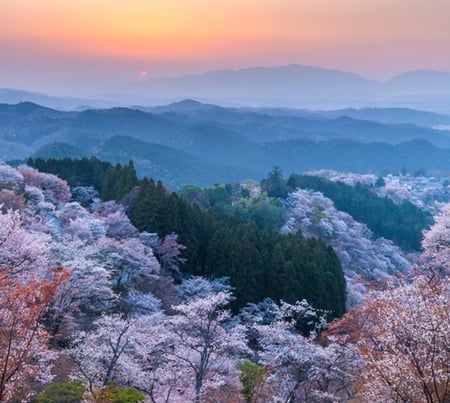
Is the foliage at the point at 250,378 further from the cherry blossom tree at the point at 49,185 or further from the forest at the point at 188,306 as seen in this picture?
the cherry blossom tree at the point at 49,185

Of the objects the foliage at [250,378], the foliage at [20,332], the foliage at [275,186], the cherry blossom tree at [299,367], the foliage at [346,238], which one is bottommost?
the foliage at [346,238]

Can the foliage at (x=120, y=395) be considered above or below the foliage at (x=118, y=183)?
Answer: below

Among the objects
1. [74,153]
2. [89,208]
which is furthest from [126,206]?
[74,153]

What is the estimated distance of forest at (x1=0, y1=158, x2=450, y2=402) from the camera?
28.2 ft

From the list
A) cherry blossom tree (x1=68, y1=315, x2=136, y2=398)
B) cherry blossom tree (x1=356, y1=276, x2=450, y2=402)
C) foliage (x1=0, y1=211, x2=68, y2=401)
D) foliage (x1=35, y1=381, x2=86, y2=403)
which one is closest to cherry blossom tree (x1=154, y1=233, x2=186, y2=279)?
cherry blossom tree (x1=68, y1=315, x2=136, y2=398)

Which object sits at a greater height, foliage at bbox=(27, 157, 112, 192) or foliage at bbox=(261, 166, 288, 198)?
foliage at bbox=(27, 157, 112, 192)

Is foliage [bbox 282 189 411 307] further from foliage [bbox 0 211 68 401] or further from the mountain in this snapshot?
the mountain

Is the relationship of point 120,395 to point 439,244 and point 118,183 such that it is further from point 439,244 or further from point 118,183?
point 118,183

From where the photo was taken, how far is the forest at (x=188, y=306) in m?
8.59

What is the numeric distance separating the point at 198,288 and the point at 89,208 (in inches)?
670

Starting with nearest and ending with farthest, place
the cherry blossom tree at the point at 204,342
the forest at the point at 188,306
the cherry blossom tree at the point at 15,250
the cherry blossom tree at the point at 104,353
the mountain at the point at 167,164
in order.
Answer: the forest at the point at 188,306 → the cherry blossom tree at the point at 204,342 → the cherry blossom tree at the point at 104,353 → the cherry blossom tree at the point at 15,250 → the mountain at the point at 167,164

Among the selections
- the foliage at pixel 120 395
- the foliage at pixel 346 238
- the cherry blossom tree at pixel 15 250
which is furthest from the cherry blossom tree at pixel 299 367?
the foliage at pixel 346 238

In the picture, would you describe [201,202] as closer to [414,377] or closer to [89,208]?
[89,208]

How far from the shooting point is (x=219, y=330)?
14.1 metres
